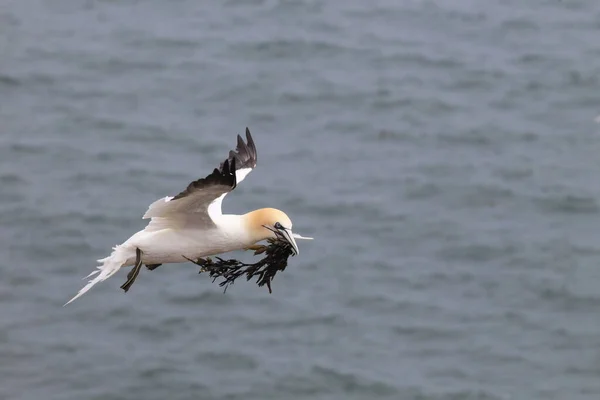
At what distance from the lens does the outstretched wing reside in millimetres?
8055

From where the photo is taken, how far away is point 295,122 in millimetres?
19969

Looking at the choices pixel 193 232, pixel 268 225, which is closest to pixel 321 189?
pixel 193 232

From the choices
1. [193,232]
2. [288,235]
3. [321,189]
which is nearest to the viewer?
[288,235]

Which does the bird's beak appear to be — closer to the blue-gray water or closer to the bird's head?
the bird's head

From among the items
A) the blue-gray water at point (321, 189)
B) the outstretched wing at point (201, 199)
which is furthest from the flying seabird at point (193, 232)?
the blue-gray water at point (321, 189)

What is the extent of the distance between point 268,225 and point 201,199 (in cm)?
45

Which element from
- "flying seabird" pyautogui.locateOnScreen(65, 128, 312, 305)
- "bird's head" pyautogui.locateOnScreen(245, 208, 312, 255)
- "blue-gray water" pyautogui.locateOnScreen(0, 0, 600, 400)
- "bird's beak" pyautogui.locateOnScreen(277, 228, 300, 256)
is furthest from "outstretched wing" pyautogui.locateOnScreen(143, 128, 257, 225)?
"blue-gray water" pyautogui.locateOnScreen(0, 0, 600, 400)

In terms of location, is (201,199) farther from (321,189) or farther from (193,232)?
(321,189)

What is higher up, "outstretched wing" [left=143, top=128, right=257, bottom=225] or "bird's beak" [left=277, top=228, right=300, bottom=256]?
"outstretched wing" [left=143, top=128, right=257, bottom=225]

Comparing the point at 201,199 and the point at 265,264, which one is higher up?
the point at 201,199

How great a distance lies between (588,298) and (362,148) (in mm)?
4024

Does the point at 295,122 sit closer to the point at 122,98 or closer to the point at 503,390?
the point at 122,98

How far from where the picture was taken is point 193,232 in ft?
29.4

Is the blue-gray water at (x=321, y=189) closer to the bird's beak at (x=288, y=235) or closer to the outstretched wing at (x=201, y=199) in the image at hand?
the outstretched wing at (x=201, y=199)
